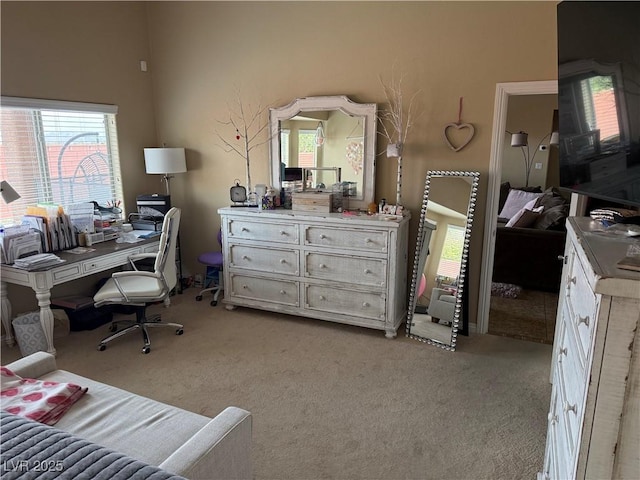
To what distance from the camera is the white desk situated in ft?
10.4

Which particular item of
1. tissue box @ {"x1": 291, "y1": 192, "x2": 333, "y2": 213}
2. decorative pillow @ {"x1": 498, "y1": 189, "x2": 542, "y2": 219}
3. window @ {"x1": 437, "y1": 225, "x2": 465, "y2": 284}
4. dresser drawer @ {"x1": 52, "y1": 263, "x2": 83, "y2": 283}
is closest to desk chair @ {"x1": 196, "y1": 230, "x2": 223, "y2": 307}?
tissue box @ {"x1": 291, "y1": 192, "x2": 333, "y2": 213}

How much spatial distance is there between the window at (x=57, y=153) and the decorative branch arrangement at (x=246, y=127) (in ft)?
3.77

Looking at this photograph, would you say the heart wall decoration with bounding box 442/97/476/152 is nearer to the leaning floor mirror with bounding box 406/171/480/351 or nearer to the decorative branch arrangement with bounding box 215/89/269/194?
the leaning floor mirror with bounding box 406/171/480/351

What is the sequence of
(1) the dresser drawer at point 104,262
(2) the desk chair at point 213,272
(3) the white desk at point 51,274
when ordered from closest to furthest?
1. (3) the white desk at point 51,274
2. (1) the dresser drawer at point 104,262
3. (2) the desk chair at point 213,272

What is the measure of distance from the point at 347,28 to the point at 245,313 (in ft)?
8.92

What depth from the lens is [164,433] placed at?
1.72m

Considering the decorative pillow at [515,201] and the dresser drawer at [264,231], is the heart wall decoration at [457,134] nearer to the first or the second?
the dresser drawer at [264,231]

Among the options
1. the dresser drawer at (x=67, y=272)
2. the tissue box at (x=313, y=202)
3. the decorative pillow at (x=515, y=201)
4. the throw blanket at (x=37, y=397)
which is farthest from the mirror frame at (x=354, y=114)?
the decorative pillow at (x=515, y=201)

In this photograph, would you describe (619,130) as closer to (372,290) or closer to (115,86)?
(372,290)

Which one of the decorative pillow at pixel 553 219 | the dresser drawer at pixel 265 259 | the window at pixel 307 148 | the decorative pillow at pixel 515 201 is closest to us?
the dresser drawer at pixel 265 259

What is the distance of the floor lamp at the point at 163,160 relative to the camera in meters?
4.34

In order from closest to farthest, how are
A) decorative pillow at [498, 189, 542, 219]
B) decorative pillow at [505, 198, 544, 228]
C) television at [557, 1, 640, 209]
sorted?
television at [557, 1, 640, 209] < decorative pillow at [505, 198, 544, 228] < decorative pillow at [498, 189, 542, 219]

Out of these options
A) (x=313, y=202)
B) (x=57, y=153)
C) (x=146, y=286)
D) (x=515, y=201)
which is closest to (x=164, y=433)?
(x=146, y=286)

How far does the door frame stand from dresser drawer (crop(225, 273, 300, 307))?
1613 millimetres
